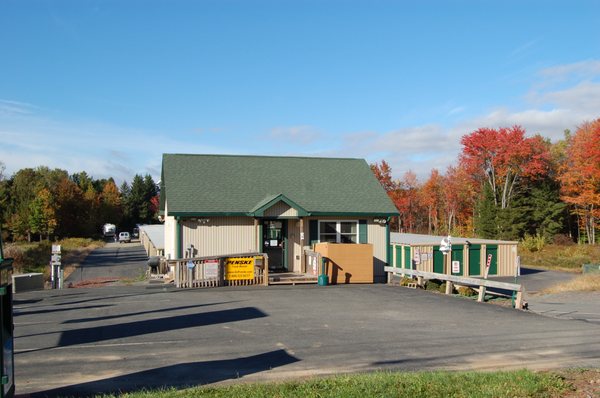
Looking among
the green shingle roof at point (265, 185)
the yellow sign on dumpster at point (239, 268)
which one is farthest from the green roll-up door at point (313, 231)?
the yellow sign on dumpster at point (239, 268)

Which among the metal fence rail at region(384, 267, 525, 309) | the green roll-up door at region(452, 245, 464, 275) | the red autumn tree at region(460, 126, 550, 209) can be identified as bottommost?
the metal fence rail at region(384, 267, 525, 309)

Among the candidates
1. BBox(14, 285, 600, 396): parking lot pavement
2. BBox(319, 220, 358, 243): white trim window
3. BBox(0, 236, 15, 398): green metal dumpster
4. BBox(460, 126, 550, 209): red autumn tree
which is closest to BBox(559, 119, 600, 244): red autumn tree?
BBox(460, 126, 550, 209): red autumn tree

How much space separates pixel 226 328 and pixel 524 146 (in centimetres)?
5188

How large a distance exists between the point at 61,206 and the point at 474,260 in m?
71.6

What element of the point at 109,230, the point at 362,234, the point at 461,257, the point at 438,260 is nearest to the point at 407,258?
the point at 438,260

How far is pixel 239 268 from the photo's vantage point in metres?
22.5

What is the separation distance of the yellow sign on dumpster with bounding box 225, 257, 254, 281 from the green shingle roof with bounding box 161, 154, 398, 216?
268cm

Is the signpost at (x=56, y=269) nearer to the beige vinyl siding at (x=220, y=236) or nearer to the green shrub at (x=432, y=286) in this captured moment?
the beige vinyl siding at (x=220, y=236)

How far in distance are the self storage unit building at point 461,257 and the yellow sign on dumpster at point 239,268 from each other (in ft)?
31.2

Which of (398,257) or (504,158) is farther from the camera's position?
(504,158)

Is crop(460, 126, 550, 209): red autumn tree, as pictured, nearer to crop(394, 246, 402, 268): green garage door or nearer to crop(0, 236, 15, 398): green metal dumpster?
crop(394, 246, 402, 268): green garage door

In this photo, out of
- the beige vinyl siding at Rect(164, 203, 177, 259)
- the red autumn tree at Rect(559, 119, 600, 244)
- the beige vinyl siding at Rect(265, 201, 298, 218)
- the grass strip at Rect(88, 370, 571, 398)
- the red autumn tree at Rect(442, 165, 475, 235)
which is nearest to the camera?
the grass strip at Rect(88, 370, 571, 398)

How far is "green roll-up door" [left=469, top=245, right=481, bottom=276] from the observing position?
31.6 m

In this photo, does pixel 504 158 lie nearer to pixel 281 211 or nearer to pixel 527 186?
pixel 527 186
